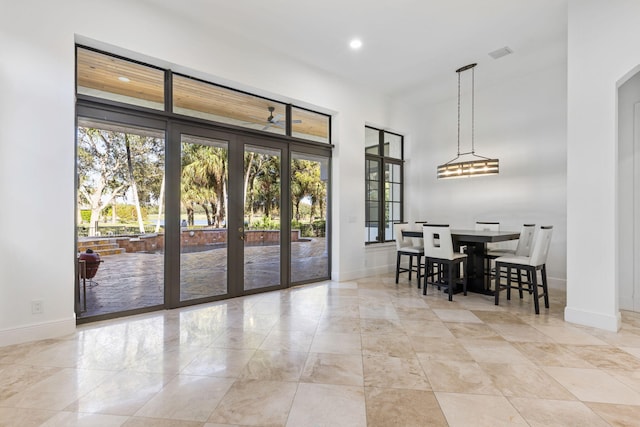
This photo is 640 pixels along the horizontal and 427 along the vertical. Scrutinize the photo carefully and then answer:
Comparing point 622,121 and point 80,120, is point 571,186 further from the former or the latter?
point 80,120

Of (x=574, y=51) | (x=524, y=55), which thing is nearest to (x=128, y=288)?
(x=574, y=51)

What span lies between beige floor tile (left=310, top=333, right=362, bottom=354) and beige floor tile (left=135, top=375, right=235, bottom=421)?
85 centimetres

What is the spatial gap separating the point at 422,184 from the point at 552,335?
4.29m

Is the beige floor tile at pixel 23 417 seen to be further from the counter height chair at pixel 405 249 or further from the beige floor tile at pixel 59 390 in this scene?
the counter height chair at pixel 405 249

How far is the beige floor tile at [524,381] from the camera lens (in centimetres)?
205

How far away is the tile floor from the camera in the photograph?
6.07 ft

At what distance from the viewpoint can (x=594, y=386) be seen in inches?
84.6

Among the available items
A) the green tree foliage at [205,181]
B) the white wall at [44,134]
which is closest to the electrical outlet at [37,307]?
the white wall at [44,134]

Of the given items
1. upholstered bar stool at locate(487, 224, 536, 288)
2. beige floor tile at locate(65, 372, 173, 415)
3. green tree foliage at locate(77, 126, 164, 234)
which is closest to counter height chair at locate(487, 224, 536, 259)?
upholstered bar stool at locate(487, 224, 536, 288)

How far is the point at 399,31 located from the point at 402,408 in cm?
423

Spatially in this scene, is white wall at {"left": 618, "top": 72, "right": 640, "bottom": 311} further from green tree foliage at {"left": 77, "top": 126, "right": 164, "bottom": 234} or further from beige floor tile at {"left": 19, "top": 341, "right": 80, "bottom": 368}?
beige floor tile at {"left": 19, "top": 341, "right": 80, "bottom": 368}

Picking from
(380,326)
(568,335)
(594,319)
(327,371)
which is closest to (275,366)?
(327,371)

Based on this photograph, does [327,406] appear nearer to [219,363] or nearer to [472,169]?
[219,363]

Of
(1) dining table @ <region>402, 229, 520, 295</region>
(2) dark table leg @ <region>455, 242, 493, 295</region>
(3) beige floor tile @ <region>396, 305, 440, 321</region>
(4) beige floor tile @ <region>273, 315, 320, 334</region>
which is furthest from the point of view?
(2) dark table leg @ <region>455, 242, 493, 295</region>
